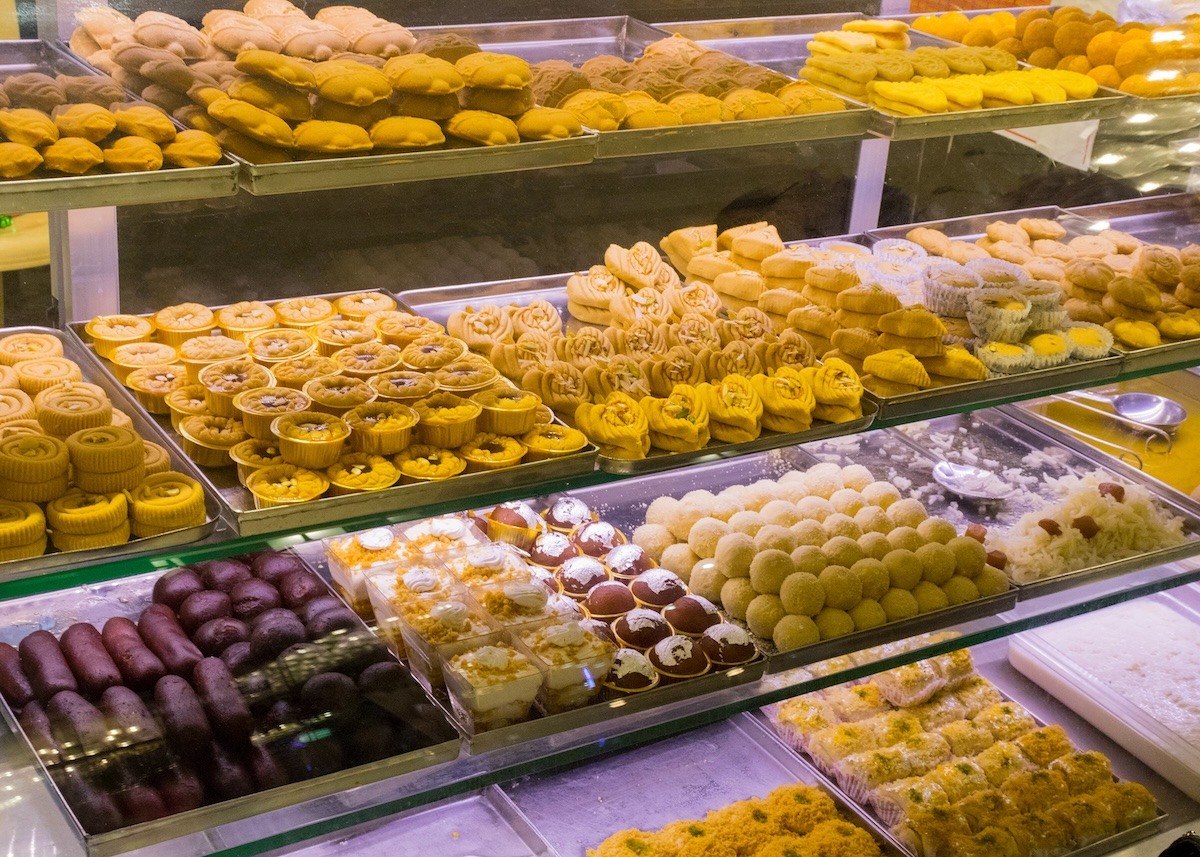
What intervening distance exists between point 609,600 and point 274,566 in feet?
2.43

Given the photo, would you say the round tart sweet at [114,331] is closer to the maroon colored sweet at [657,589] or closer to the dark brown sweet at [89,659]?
the dark brown sweet at [89,659]

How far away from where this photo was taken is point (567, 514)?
10.4ft

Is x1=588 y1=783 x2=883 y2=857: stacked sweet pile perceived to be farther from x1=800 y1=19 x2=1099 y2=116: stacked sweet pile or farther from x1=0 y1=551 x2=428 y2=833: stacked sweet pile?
x1=800 y1=19 x2=1099 y2=116: stacked sweet pile

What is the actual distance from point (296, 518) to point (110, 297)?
2.96 feet

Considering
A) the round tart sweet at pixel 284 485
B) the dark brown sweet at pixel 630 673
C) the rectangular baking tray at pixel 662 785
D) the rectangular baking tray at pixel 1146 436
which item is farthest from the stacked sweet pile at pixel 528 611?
the rectangular baking tray at pixel 1146 436

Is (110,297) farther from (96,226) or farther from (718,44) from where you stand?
(718,44)

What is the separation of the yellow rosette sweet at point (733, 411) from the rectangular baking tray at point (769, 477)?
0.89 ft

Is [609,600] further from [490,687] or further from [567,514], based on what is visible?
[490,687]

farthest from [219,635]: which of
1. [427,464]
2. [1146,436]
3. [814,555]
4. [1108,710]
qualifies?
[1146,436]

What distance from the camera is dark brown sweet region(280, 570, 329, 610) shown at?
2643 mm

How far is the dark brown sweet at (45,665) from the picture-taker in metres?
2.33

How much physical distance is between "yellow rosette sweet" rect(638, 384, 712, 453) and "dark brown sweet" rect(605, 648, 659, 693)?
0.47 m

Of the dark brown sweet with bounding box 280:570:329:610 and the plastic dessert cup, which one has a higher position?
the dark brown sweet with bounding box 280:570:329:610

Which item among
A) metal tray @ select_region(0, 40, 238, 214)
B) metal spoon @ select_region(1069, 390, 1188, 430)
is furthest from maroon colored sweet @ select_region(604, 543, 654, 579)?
metal spoon @ select_region(1069, 390, 1188, 430)
